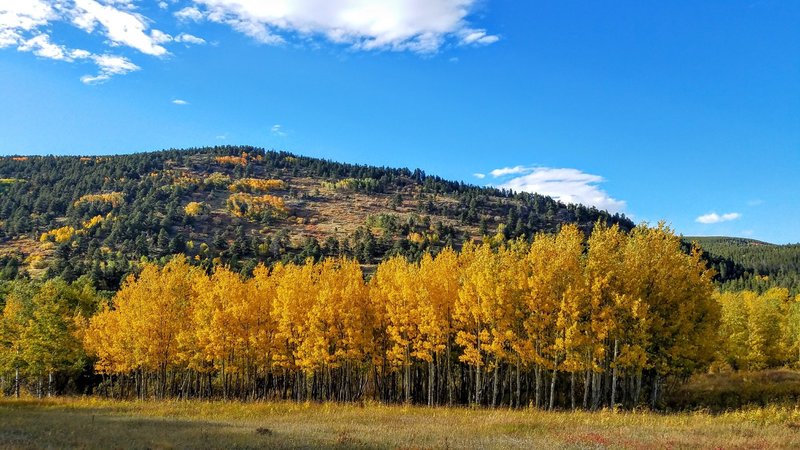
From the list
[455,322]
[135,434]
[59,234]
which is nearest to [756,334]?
[455,322]

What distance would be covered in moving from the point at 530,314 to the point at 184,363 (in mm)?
38262

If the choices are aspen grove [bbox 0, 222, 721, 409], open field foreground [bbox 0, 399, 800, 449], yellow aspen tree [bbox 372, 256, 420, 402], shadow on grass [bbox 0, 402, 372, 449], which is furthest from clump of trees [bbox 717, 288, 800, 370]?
shadow on grass [bbox 0, 402, 372, 449]

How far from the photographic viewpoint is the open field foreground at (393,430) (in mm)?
22500

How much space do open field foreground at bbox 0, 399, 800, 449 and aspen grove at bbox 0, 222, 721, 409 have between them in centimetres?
679

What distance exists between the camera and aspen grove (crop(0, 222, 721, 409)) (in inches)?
1533

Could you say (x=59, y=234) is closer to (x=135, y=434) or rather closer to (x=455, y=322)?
(x=455, y=322)

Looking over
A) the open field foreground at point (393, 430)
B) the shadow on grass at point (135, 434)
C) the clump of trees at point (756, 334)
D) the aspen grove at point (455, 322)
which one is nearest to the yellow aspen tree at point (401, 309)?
the aspen grove at point (455, 322)

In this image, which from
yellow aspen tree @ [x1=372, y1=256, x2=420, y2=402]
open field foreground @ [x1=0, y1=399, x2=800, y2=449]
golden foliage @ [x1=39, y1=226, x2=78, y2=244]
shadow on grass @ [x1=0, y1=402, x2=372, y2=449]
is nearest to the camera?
shadow on grass @ [x1=0, y1=402, x2=372, y2=449]

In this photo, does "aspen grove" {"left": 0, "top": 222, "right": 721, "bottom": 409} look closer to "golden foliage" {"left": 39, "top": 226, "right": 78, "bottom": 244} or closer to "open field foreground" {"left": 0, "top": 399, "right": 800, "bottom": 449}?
"open field foreground" {"left": 0, "top": 399, "right": 800, "bottom": 449}

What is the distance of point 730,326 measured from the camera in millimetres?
65750

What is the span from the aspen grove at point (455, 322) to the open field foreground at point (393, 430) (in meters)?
6.79

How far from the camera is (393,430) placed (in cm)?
2816

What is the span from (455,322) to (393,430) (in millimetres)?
17232

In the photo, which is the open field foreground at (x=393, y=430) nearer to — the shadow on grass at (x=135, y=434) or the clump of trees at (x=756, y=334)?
the shadow on grass at (x=135, y=434)
